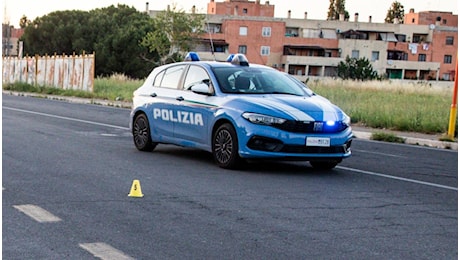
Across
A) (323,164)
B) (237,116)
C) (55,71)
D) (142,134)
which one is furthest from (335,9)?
(237,116)

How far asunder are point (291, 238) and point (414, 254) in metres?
0.99

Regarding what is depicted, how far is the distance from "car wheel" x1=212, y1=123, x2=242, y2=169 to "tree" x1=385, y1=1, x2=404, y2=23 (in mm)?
134766

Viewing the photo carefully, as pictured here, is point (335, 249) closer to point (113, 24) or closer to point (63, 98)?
point (63, 98)

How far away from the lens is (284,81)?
1223 centimetres

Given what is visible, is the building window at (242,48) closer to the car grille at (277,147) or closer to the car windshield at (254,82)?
the car windshield at (254,82)

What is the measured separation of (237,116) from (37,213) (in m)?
4.11

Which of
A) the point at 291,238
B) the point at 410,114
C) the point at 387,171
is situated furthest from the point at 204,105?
the point at 410,114

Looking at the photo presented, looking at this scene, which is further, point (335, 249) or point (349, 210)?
point (349, 210)

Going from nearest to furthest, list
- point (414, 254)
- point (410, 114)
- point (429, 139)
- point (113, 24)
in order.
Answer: point (414, 254) → point (429, 139) → point (410, 114) → point (113, 24)

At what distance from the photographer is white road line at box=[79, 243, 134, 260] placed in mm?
5828

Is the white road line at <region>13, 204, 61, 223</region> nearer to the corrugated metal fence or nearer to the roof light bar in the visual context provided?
the roof light bar

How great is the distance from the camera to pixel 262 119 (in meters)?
10.8

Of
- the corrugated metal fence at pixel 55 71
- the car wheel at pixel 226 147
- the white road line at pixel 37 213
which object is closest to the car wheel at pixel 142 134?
the car wheel at pixel 226 147

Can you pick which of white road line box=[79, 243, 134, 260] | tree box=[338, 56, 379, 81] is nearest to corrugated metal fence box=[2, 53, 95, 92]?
white road line box=[79, 243, 134, 260]
